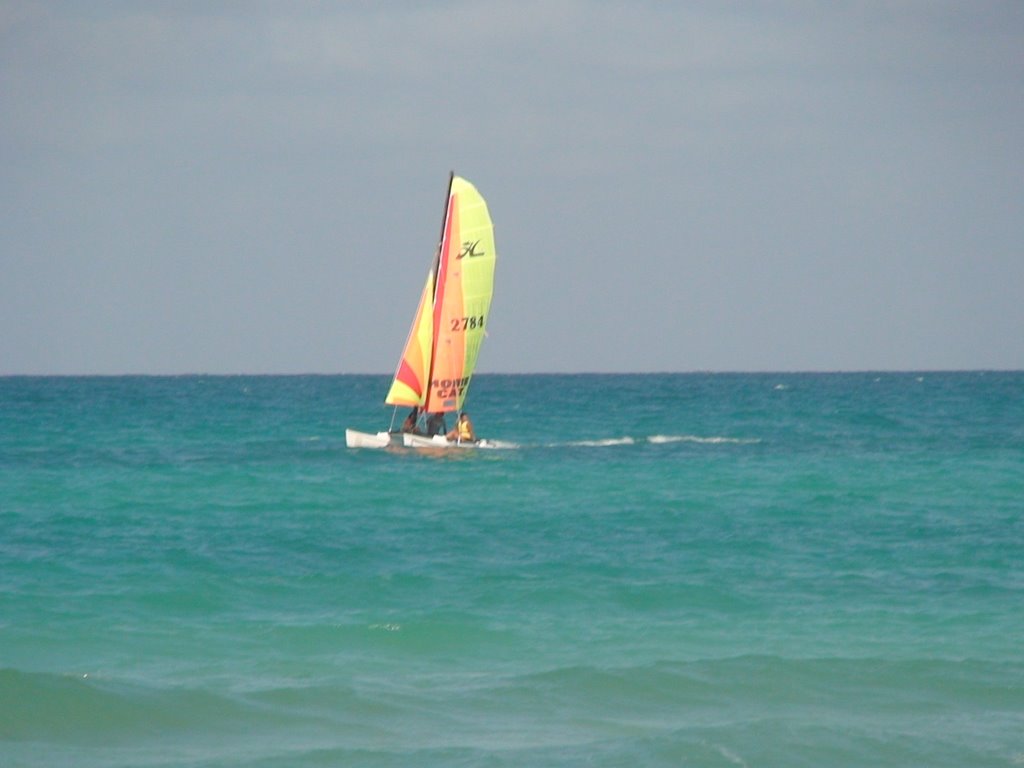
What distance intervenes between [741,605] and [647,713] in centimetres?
414

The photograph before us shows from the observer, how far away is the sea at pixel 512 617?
34.8ft

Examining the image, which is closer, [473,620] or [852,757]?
[852,757]

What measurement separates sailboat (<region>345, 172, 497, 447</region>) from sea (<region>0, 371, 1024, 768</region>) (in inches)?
240

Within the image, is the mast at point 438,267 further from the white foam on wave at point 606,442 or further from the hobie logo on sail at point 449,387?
the white foam on wave at point 606,442

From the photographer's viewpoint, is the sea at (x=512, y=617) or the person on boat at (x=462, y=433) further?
the person on boat at (x=462, y=433)

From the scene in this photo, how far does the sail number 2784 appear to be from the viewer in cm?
3619

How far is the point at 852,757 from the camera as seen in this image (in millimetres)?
10078

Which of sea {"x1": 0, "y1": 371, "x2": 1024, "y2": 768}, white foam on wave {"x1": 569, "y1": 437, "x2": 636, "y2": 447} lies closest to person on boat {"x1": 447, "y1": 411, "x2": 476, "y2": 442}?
sea {"x1": 0, "y1": 371, "x2": 1024, "y2": 768}

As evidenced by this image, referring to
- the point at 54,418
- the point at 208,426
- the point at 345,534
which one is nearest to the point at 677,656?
the point at 345,534

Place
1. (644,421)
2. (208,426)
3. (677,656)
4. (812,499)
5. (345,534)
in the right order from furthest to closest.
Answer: (644,421) < (208,426) < (812,499) < (345,534) < (677,656)

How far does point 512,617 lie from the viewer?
14.5m

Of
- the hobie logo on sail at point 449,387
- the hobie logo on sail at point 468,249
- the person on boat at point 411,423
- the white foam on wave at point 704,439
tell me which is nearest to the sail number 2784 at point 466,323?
the hobie logo on sail at point 449,387

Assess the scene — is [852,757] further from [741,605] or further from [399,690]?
[741,605]

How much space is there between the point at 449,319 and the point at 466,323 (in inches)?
20.1
